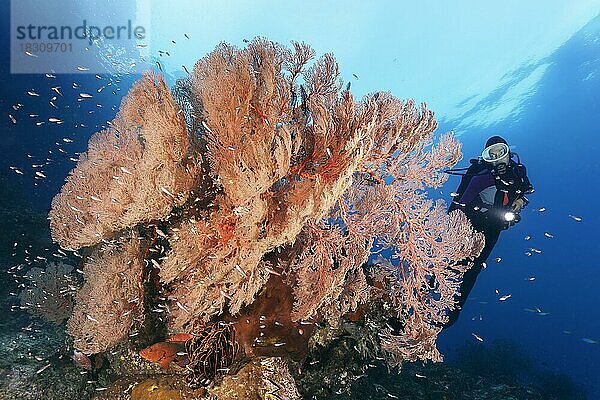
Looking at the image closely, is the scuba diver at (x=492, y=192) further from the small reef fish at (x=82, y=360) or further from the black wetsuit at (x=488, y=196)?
the small reef fish at (x=82, y=360)

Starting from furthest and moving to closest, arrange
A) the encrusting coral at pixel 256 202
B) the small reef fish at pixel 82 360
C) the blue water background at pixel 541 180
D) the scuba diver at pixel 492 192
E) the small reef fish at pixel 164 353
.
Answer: the blue water background at pixel 541 180, the scuba diver at pixel 492 192, the small reef fish at pixel 82 360, the small reef fish at pixel 164 353, the encrusting coral at pixel 256 202

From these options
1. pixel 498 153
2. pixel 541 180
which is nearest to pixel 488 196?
pixel 498 153

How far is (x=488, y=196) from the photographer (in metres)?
9.21

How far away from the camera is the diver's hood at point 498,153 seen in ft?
28.5

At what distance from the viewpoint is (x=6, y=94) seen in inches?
939

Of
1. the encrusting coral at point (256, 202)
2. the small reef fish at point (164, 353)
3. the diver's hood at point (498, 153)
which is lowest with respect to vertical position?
the small reef fish at point (164, 353)

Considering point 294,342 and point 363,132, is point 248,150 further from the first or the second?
point 294,342

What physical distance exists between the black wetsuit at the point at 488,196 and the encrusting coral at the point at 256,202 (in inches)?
144

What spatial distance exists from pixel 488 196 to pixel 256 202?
7.45 meters

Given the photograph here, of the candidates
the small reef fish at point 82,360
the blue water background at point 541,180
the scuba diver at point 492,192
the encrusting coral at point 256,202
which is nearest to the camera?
the encrusting coral at point 256,202

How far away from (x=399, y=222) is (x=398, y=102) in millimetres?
1694

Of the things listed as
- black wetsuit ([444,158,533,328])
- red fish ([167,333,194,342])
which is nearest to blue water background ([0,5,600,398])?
red fish ([167,333,194,342])

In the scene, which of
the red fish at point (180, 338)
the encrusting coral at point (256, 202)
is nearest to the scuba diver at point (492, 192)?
the encrusting coral at point (256, 202)

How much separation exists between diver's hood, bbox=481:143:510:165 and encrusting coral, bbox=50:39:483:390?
3.88 meters
